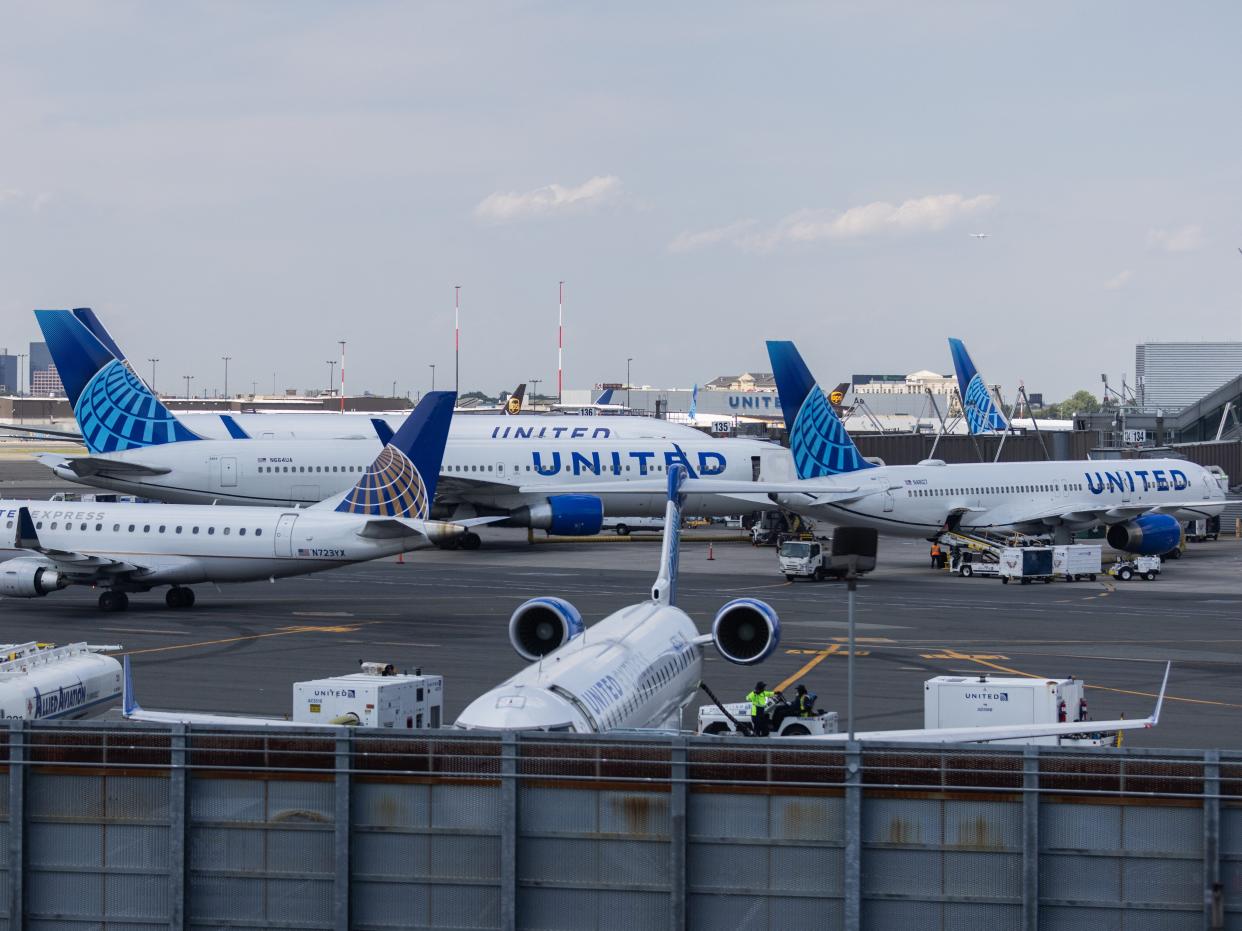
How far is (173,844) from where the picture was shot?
15734 mm

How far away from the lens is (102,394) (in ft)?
227

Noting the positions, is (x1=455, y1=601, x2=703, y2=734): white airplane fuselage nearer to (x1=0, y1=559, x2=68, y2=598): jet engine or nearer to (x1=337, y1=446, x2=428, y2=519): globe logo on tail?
(x1=337, y1=446, x2=428, y2=519): globe logo on tail

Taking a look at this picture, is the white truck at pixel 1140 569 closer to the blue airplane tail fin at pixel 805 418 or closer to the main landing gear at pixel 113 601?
the blue airplane tail fin at pixel 805 418

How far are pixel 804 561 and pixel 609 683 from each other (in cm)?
3783

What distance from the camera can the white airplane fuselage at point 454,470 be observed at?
70625 mm

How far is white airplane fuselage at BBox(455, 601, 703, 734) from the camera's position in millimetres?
18453

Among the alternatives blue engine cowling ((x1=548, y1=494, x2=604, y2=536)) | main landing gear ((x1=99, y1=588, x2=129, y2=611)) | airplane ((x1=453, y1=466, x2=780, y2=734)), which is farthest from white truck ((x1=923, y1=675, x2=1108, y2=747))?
blue engine cowling ((x1=548, y1=494, x2=604, y2=536))

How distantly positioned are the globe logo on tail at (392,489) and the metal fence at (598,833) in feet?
97.7

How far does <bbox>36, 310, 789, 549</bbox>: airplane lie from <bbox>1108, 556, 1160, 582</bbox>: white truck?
17225mm

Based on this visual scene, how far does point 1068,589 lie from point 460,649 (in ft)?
88.6

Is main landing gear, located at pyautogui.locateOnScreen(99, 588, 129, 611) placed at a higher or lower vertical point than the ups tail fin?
lower

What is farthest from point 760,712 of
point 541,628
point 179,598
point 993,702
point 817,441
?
point 817,441

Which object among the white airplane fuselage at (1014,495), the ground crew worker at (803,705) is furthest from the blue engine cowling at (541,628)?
the white airplane fuselage at (1014,495)

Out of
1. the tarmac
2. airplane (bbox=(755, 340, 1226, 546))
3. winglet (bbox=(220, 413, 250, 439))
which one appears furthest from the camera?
winglet (bbox=(220, 413, 250, 439))
